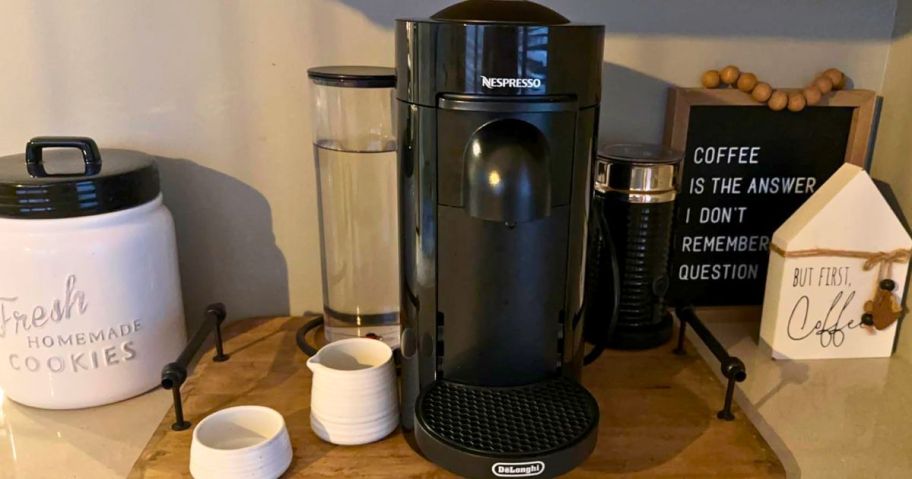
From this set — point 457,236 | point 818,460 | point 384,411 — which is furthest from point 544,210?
point 818,460

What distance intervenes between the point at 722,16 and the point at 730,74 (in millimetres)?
71

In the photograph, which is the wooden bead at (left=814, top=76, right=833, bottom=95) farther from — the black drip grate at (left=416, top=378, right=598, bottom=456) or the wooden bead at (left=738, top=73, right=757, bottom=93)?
the black drip grate at (left=416, top=378, right=598, bottom=456)

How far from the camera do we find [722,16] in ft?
2.96

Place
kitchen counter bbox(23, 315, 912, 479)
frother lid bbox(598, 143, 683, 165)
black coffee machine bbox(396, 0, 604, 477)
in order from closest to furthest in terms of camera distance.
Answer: black coffee machine bbox(396, 0, 604, 477) < kitchen counter bbox(23, 315, 912, 479) < frother lid bbox(598, 143, 683, 165)

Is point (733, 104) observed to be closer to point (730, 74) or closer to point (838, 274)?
point (730, 74)

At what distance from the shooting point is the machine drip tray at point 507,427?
55 centimetres

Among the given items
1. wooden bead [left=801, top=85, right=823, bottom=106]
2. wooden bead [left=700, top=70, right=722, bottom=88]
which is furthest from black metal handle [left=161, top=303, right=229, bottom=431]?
wooden bead [left=801, top=85, right=823, bottom=106]

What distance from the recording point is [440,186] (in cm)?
60

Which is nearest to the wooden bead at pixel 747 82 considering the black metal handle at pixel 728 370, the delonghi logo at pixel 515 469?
the black metal handle at pixel 728 370

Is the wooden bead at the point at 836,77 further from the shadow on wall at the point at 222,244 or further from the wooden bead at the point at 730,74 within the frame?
the shadow on wall at the point at 222,244

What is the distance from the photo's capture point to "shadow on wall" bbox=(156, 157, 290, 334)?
92 centimetres

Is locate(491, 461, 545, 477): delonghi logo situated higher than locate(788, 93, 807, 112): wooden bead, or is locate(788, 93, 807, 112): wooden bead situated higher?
locate(788, 93, 807, 112): wooden bead

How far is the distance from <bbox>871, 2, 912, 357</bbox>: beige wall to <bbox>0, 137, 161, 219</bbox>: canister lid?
2.85 ft

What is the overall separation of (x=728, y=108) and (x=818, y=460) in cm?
44
